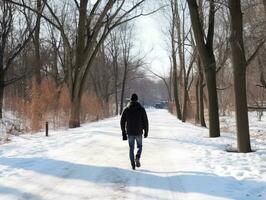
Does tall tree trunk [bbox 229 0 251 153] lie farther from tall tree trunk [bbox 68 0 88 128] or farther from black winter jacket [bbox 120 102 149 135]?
tall tree trunk [bbox 68 0 88 128]

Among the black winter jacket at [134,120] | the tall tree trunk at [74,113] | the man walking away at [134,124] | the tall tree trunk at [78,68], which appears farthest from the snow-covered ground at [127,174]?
the tall tree trunk at [78,68]

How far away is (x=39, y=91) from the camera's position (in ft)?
92.6

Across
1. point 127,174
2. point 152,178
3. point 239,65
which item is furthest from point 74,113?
point 152,178

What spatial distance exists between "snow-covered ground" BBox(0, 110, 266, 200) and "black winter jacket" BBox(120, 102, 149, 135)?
98 centimetres

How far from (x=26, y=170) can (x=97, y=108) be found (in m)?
33.1

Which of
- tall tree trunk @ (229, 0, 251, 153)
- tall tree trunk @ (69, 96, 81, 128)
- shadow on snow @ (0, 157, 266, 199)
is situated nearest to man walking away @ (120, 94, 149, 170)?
shadow on snow @ (0, 157, 266, 199)

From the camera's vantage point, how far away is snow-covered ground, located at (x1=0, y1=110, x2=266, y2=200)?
862 centimetres

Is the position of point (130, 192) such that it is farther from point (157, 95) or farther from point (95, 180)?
point (157, 95)

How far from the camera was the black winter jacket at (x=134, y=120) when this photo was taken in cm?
1161

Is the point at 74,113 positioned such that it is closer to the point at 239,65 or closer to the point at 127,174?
the point at 239,65

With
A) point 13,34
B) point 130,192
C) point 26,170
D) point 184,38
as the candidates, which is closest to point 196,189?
point 130,192

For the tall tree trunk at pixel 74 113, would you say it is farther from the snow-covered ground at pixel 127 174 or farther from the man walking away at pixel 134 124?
the man walking away at pixel 134 124

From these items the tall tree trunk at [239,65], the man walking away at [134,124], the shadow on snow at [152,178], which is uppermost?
the tall tree trunk at [239,65]

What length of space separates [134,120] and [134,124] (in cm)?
11
